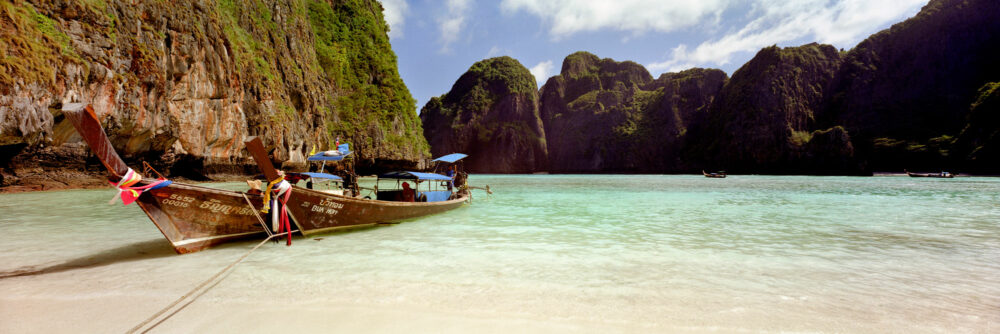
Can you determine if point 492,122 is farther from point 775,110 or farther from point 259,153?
point 259,153

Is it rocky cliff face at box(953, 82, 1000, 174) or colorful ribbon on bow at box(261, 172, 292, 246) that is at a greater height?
rocky cliff face at box(953, 82, 1000, 174)

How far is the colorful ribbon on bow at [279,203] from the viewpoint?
6836 mm

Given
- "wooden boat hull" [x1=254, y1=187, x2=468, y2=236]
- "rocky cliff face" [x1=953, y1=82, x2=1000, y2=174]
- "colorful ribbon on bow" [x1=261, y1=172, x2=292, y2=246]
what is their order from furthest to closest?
"rocky cliff face" [x1=953, y1=82, x2=1000, y2=174] → "wooden boat hull" [x1=254, y1=187, x2=468, y2=236] → "colorful ribbon on bow" [x1=261, y1=172, x2=292, y2=246]

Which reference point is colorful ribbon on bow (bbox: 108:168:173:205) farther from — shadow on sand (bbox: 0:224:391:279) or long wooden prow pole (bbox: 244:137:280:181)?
shadow on sand (bbox: 0:224:391:279)

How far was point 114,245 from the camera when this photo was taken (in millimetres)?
7328

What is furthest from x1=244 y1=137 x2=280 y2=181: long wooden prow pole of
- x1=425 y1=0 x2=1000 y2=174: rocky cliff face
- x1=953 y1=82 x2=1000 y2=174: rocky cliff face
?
x1=425 y1=0 x2=1000 y2=174: rocky cliff face

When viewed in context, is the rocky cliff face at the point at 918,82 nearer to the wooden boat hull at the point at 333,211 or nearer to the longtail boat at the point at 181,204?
the wooden boat hull at the point at 333,211

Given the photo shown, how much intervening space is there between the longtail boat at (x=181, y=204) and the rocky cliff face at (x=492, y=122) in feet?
352

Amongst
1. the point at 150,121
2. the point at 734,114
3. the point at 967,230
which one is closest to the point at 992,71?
the point at 734,114

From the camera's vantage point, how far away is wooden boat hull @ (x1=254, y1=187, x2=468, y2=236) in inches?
301

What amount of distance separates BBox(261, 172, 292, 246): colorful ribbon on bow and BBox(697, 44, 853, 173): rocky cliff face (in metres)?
95.4

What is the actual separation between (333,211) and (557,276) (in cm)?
562

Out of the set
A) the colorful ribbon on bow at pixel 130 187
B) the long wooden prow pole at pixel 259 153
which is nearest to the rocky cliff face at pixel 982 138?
the long wooden prow pole at pixel 259 153

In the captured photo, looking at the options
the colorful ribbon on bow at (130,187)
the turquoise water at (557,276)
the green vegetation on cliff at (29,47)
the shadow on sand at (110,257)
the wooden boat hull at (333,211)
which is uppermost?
the green vegetation on cliff at (29,47)
